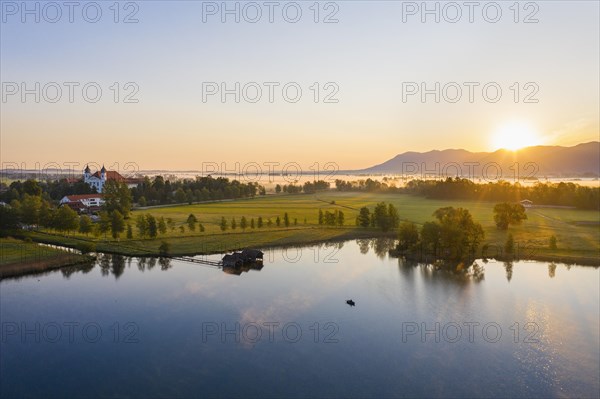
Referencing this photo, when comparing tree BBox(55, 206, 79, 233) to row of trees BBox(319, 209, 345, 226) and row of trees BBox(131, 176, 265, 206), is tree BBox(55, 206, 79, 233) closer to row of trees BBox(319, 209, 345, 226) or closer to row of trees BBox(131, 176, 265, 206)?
row of trees BBox(131, 176, 265, 206)

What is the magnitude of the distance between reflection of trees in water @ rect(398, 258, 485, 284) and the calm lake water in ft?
1.18

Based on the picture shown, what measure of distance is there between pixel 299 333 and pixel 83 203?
7072 cm

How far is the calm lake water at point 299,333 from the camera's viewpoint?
2145cm

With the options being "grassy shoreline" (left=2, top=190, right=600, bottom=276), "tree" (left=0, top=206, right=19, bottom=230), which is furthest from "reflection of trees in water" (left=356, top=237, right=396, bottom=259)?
"tree" (left=0, top=206, right=19, bottom=230)

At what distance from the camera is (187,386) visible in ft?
68.8

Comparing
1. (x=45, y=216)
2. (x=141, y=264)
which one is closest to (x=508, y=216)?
(x=141, y=264)

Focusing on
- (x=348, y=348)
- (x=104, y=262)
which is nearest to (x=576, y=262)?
(x=348, y=348)

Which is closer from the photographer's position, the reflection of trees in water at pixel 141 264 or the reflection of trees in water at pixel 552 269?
the reflection of trees in water at pixel 552 269

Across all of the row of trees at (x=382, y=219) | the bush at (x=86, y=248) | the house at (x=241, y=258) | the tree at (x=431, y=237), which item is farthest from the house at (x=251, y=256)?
the row of trees at (x=382, y=219)

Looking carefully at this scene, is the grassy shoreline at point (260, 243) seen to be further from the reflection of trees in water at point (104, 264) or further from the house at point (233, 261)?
the house at point (233, 261)

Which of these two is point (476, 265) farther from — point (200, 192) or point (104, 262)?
point (200, 192)

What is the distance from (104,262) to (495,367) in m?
39.7

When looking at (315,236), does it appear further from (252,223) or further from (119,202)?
(119,202)

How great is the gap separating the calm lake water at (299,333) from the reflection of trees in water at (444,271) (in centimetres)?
36
